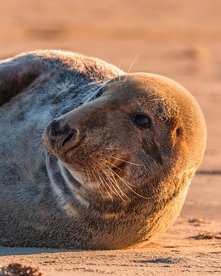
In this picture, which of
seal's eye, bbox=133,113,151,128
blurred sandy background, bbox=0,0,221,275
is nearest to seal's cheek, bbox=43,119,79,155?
seal's eye, bbox=133,113,151,128

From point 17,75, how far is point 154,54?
1066 cm

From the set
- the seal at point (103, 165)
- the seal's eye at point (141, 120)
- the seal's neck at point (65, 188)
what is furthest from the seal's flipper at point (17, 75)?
the seal's eye at point (141, 120)

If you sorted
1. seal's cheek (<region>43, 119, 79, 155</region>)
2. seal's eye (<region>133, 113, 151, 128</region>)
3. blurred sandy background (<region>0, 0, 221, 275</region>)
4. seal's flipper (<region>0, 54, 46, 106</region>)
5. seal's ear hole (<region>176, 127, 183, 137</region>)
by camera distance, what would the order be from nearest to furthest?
seal's cheek (<region>43, 119, 79, 155</region>) → blurred sandy background (<region>0, 0, 221, 275</region>) → seal's eye (<region>133, 113, 151, 128</region>) → seal's ear hole (<region>176, 127, 183, 137</region>) → seal's flipper (<region>0, 54, 46, 106</region>)

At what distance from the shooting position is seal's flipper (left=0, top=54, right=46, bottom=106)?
862 centimetres

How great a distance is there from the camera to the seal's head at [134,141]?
22.3ft

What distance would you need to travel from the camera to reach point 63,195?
24.4 ft

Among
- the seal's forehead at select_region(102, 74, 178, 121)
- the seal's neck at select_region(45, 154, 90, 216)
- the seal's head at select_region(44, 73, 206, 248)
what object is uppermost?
the seal's forehead at select_region(102, 74, 178, 121)

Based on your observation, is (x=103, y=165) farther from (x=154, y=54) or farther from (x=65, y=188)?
(x=154, y=54)

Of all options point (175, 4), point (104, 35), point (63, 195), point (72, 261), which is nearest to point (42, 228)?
point (63, 195)

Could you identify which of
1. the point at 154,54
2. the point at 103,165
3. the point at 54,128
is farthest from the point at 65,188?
the point at 154,54

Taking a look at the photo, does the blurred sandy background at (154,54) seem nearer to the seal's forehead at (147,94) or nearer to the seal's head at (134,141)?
the seal's head at (134,141)

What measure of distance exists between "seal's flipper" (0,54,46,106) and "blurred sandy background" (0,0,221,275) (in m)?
0.84

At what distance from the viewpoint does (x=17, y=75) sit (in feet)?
28.4

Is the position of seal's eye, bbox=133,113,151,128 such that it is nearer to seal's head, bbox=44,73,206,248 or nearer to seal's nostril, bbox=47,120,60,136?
seal's head, bbox=44,73,206,248
